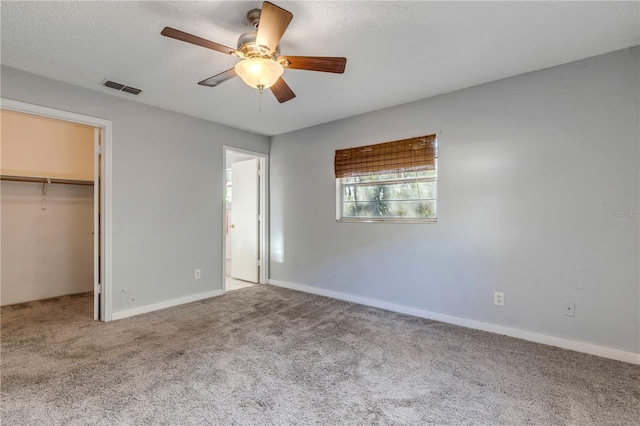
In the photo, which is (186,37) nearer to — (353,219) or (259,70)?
(259,70)

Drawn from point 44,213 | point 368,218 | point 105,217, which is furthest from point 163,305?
point 368,218

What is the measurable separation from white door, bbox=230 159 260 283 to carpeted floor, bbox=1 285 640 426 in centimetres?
177

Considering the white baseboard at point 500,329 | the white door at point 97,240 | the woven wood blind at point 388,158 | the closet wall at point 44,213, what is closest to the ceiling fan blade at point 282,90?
the woven wood blind at point 388,158

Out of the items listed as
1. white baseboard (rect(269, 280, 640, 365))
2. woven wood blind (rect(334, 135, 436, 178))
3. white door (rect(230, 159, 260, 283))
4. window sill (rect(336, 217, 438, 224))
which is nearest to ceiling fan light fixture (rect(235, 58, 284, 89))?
woven wood blind (rect(334, 135, 436, 178))

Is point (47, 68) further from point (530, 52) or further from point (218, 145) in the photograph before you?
point (530, 52)

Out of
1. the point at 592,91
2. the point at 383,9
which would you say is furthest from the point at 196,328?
the point at 592,91

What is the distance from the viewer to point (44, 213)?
385cm

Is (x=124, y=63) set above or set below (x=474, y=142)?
above

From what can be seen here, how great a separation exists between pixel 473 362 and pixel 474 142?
6.33 feet

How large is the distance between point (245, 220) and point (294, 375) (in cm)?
317

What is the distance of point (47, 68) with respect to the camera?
250 cm

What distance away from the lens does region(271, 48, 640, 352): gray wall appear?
2238mm

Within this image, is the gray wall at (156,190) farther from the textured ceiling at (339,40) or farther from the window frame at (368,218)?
the window frame at (368,218)

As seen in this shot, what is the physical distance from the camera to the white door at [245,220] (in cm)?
473
